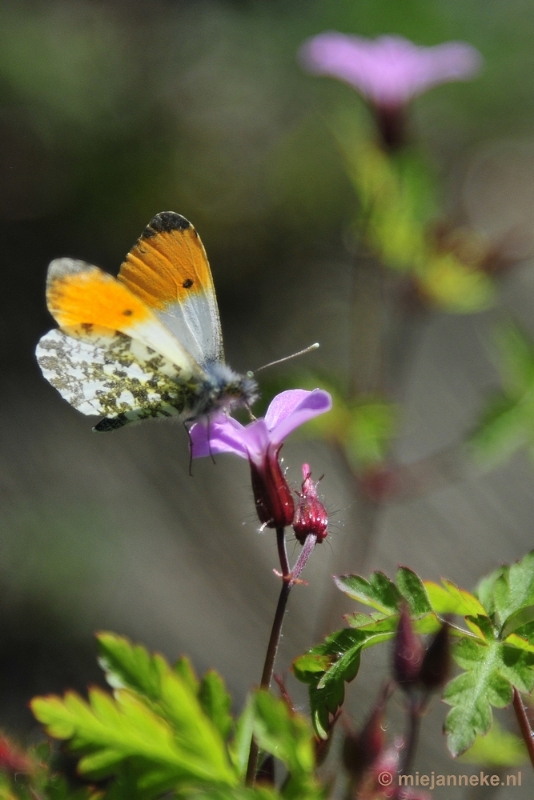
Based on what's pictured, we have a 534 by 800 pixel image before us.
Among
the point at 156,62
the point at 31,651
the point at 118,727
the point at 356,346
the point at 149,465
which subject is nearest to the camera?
the point at 118,727

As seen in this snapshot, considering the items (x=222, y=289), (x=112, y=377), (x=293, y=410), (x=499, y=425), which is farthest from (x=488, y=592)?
(x=222, y=289)

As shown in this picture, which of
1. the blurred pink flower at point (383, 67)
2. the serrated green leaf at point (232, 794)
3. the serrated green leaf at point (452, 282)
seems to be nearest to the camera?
the serrated green leaf at point (232, 794)

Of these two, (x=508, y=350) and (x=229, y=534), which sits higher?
(x=508, y=350)

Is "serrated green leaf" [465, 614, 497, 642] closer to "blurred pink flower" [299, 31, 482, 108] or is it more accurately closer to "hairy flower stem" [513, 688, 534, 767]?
"hairy flower stem" [513, 688, 534, 767]

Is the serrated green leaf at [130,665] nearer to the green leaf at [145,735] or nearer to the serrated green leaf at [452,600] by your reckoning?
the green leaf at [145,735]

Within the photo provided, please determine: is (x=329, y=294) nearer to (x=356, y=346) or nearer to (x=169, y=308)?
(x=356, y=346)

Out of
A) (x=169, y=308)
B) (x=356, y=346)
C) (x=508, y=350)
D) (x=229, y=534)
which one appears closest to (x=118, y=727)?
(x=169, y=308)

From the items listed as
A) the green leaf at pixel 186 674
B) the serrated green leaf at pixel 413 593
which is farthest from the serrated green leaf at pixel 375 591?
the green leaf at pixel 186 674
